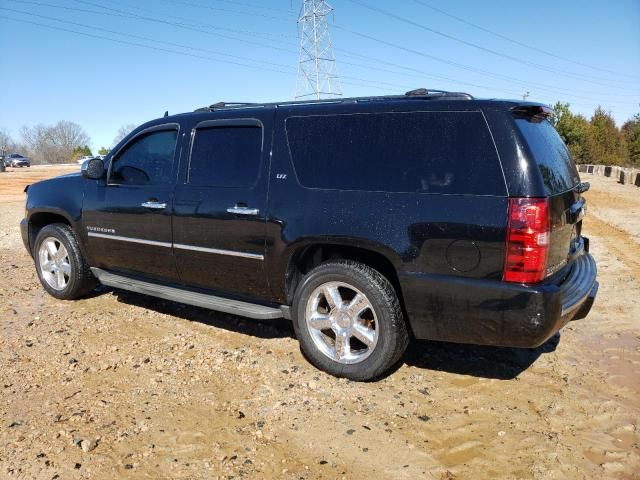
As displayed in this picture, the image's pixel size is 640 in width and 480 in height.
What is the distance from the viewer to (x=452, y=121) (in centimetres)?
335

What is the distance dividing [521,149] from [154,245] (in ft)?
10.1

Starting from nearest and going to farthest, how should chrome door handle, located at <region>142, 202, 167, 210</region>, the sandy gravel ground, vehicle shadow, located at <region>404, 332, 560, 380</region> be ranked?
1. the sandy gravel ground
2. vehicle shadow, located at <region>404, 332, 560, 380</region>
3. chrome door handle, located at <region>142, 202, 167, 210</region>

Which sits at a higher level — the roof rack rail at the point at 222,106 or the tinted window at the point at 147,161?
the roof rack rail at the point at 222,106

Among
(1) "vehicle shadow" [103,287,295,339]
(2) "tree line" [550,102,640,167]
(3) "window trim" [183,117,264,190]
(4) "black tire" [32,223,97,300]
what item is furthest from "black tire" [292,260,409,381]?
(2) "tree line" [550,102,640,167]

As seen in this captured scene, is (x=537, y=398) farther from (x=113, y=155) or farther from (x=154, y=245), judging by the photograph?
(x=113, y=155)

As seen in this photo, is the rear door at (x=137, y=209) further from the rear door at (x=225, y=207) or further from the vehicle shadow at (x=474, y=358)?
the vehicle shadow at (x=474, y=358)

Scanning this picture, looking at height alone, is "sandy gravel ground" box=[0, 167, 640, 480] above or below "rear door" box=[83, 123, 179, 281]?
below

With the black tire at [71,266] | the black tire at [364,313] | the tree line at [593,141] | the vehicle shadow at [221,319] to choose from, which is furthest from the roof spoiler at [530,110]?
the tree line at [593,141]

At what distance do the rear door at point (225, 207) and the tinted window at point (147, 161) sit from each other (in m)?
0.26

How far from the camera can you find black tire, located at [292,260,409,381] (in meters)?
3.52

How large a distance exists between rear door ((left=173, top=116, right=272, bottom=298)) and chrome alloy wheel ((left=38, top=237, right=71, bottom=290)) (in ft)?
5.86

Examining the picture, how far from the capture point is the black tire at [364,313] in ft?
11.6

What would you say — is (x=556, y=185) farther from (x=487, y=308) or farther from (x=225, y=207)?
(x=225, y=207)

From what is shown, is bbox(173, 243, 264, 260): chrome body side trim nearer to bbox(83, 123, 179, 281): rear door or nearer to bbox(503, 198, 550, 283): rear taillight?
bbox(83, 123, 179, 281): rear door
